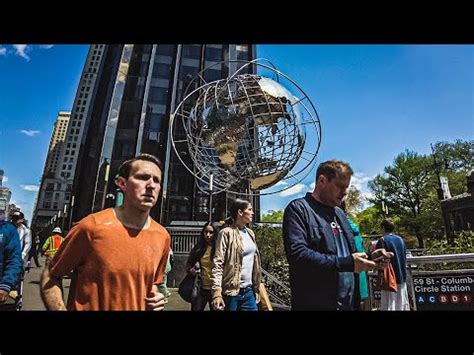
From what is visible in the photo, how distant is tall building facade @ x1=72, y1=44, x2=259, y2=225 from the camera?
1326cm

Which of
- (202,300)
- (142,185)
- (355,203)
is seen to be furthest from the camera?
(355,203)

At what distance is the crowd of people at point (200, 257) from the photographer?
4.93ft

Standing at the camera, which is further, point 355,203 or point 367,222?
point 367,222

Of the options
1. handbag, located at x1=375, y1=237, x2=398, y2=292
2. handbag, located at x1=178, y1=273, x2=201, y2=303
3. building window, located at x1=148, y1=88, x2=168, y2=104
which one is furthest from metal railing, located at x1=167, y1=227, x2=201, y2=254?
building window, located at x1=148, y1=88, x2=168, y2=104

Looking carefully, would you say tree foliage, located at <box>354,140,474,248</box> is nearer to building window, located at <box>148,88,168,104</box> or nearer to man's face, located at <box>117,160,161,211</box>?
man's face, located at <box>117,160,161,211</box>

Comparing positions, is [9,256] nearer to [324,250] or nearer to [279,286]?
[324,250]

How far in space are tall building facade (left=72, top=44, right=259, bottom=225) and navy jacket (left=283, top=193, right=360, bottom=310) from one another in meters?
9.53

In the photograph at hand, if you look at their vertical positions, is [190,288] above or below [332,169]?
below

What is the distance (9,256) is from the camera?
247cm

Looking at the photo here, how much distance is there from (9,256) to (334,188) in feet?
8.30

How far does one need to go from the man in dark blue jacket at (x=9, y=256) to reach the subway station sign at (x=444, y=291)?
12.0 ft

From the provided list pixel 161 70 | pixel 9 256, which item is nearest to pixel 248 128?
pixel 9 256
